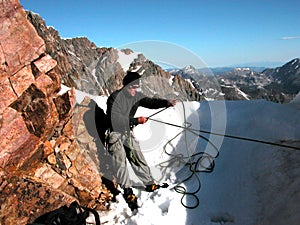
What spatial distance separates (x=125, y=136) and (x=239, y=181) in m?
3.30

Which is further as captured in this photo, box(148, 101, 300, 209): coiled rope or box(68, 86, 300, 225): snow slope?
box(148, 101, 300, 209): coiled rope

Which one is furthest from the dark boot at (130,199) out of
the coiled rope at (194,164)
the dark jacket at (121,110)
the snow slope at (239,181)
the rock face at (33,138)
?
the dark jacket at (121,110)

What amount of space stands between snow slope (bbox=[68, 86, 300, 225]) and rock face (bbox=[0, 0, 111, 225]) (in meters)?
1.24

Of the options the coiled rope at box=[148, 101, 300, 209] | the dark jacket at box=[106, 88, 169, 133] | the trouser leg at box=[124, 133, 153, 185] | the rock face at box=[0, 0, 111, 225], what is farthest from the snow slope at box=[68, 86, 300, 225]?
the dark jacket at box=[106, 88, 169, 133]

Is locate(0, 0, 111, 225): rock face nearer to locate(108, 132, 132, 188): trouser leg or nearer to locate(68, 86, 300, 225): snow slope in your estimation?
locate(108, 132, 132, 188): trouser leg

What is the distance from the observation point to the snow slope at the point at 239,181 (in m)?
4.88

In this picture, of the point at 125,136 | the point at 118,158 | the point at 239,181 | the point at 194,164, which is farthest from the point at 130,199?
the point at 239,181

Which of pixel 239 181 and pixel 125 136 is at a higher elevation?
pixel 125 136

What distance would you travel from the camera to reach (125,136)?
22.8ft

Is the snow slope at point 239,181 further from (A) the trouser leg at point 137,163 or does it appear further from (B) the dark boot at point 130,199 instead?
(A) the trouser leg at point 137,163

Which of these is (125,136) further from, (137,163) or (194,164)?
(194,164)

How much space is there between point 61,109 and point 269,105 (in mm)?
6891

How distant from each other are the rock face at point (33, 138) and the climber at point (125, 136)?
0.70 m

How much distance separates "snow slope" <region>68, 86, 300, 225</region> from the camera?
4.88m
